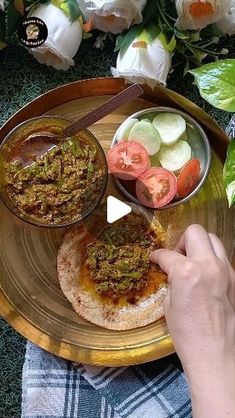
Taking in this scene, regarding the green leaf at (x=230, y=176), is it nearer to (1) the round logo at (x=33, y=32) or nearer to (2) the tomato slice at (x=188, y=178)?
(2) the tomato slice at (x=188, y=178)

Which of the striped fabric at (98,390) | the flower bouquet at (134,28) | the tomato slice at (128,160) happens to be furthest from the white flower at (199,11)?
the striped fabric at (98,390)

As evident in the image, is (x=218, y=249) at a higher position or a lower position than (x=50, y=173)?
lower

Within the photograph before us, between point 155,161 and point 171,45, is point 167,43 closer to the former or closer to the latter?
point 171,45

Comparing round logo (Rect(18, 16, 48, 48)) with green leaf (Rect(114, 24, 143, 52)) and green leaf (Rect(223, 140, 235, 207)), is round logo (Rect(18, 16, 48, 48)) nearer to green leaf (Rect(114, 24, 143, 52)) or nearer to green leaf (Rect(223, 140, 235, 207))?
green leaf (Rect(114, 24, 143, 52))

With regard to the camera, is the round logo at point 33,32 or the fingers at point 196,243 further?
the round logo at point 33,32

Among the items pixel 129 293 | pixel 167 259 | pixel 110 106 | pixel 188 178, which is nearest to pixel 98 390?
pixel 129 293

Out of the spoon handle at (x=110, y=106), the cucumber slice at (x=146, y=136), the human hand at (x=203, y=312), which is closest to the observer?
the human hand at (x=203, y=312)

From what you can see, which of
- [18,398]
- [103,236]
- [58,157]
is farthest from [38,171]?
[18,398]
